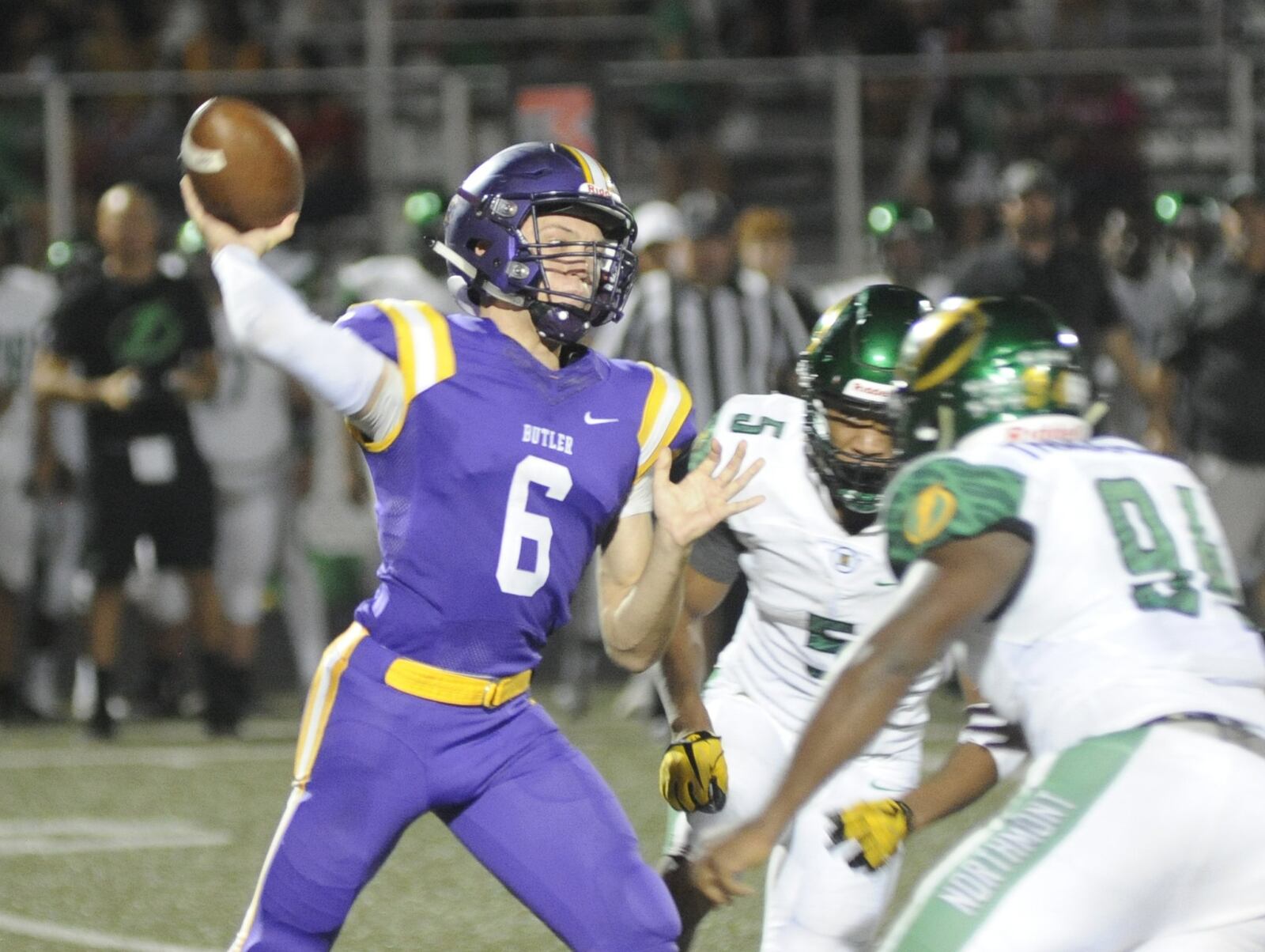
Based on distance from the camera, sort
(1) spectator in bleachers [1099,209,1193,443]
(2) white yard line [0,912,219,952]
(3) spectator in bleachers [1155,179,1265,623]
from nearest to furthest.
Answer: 1. (2) white yard line [0,912,219,952]
2. (3) spectator in bleachers [1155,179,1265,623]
3. (1) spectator in bleachers [1099,209,1193,443]

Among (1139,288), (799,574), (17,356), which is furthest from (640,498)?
(1139,288)

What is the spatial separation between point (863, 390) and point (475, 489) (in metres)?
0.80

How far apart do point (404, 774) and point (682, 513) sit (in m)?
0.62

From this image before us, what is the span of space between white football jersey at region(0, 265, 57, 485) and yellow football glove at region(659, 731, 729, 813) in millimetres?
Result: 5709

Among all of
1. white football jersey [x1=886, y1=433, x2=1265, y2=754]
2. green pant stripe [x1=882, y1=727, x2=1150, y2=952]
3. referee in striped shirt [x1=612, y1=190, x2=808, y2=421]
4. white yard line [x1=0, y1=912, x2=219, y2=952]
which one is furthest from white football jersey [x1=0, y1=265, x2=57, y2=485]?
green pant stripe [x1=882, y1=727, x2=1150, y2=952]

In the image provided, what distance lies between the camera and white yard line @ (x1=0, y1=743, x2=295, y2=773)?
7.69 m

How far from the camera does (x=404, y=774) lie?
3.37 m

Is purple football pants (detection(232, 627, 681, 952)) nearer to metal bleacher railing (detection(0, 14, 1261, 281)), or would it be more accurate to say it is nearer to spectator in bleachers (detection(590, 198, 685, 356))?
spectator in bleachers (detection(590, 198, 685, 356))

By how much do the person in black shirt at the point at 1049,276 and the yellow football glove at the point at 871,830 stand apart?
501cm

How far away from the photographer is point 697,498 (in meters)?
3.54

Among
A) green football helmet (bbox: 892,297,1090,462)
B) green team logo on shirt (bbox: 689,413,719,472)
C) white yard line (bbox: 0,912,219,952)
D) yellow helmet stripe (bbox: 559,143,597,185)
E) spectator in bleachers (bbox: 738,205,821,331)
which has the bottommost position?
white yard line (bbox: 0,912,219,952)

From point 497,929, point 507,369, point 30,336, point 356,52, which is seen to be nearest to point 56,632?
point 30,336

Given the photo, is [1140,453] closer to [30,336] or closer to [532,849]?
[532,849]

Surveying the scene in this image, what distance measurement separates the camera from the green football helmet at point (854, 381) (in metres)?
3.83
